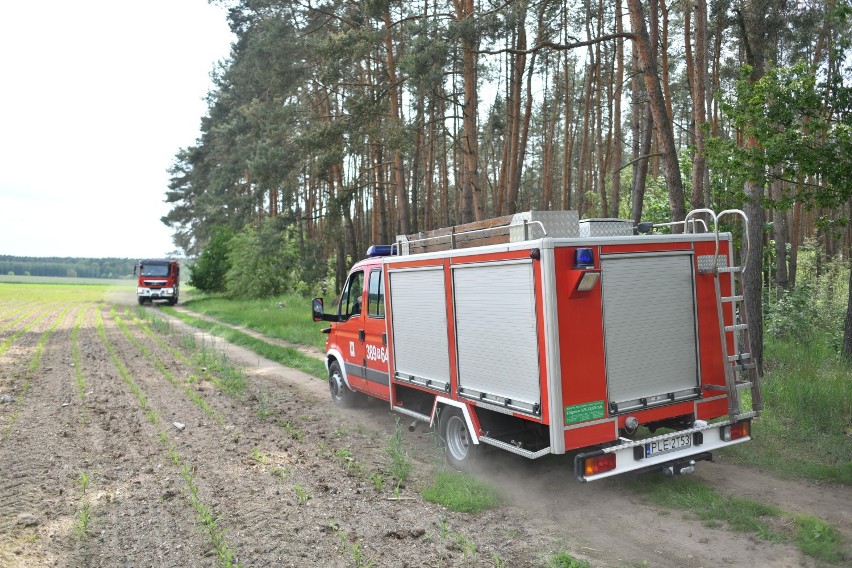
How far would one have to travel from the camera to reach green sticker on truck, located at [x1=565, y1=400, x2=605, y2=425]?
5.62m

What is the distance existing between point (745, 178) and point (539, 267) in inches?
198

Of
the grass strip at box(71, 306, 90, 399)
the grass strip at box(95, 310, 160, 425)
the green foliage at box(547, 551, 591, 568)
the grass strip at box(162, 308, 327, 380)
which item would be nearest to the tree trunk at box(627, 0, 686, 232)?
the green foliage at box(547, 551, 591, 568)

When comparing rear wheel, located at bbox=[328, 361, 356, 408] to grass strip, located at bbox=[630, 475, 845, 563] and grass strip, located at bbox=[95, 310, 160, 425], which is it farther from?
grass strip, located at bbox=[630, 475, 845, 563]

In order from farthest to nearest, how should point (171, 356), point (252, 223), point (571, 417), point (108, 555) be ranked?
point (252, 223) → point (171, 356) → point (571, 417) → point (108, 555)

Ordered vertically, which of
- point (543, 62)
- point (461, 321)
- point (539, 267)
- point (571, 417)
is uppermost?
point (543, 62)

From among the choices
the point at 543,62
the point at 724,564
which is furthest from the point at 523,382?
the point at 543,62

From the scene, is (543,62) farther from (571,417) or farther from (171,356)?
(571,417)

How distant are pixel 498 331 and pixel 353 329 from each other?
395 cm

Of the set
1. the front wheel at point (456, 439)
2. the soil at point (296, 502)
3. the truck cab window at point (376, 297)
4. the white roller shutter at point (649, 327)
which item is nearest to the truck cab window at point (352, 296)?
the truck cab window at point (376, 297)

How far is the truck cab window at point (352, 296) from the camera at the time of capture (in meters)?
9.57

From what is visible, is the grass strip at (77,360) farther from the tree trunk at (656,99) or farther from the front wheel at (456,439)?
the tree trunk at (656,99)

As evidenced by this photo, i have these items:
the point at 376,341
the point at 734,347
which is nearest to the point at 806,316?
the point at 734,347

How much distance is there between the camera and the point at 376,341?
9023 millimetres

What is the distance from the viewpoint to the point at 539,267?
5637mm
